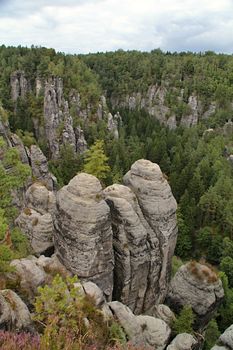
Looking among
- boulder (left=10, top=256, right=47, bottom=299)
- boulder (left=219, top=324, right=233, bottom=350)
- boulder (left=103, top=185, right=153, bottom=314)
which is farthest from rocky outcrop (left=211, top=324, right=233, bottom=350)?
boulder (left=10, top=256, right=47, bottom=299)

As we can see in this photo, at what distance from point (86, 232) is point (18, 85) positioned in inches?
4019

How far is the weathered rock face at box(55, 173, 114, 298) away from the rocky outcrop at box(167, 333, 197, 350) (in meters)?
5.86

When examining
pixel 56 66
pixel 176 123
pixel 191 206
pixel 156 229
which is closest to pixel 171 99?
pixel 176 123

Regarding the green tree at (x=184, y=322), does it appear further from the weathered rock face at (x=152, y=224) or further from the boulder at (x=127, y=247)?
the boulder at (x=127, y=247)

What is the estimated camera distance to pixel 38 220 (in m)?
35.5

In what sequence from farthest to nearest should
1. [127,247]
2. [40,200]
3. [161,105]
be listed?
[161,105] < [40,200] < [127,247]

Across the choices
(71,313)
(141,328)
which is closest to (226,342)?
(141,328)

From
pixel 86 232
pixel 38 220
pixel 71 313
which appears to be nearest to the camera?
pixel 71 313

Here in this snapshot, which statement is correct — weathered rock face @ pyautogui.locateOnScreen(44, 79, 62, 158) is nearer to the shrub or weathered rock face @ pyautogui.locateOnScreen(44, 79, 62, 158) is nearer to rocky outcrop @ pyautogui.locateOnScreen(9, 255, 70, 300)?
rocky outcrop @ pyautogui.locateOnScreen(9, 255, 70, 300)

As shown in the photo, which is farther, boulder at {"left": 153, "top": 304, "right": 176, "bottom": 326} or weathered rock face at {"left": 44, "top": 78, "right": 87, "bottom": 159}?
weathered rock face at {"left": 44, "top": 78, "right": 87, "bottom": 159}

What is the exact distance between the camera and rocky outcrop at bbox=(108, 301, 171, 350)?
26.5 m

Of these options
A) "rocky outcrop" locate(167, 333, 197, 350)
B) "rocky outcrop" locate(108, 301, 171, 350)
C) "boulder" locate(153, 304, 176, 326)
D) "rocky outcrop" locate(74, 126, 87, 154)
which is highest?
"rocky outcrop" locate(108, 301, 171, 350)

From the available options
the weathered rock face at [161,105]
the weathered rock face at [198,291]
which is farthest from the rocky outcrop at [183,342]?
the weathered rock face at [161,105]

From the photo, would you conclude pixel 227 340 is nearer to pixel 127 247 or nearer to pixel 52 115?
pixel 127 247
